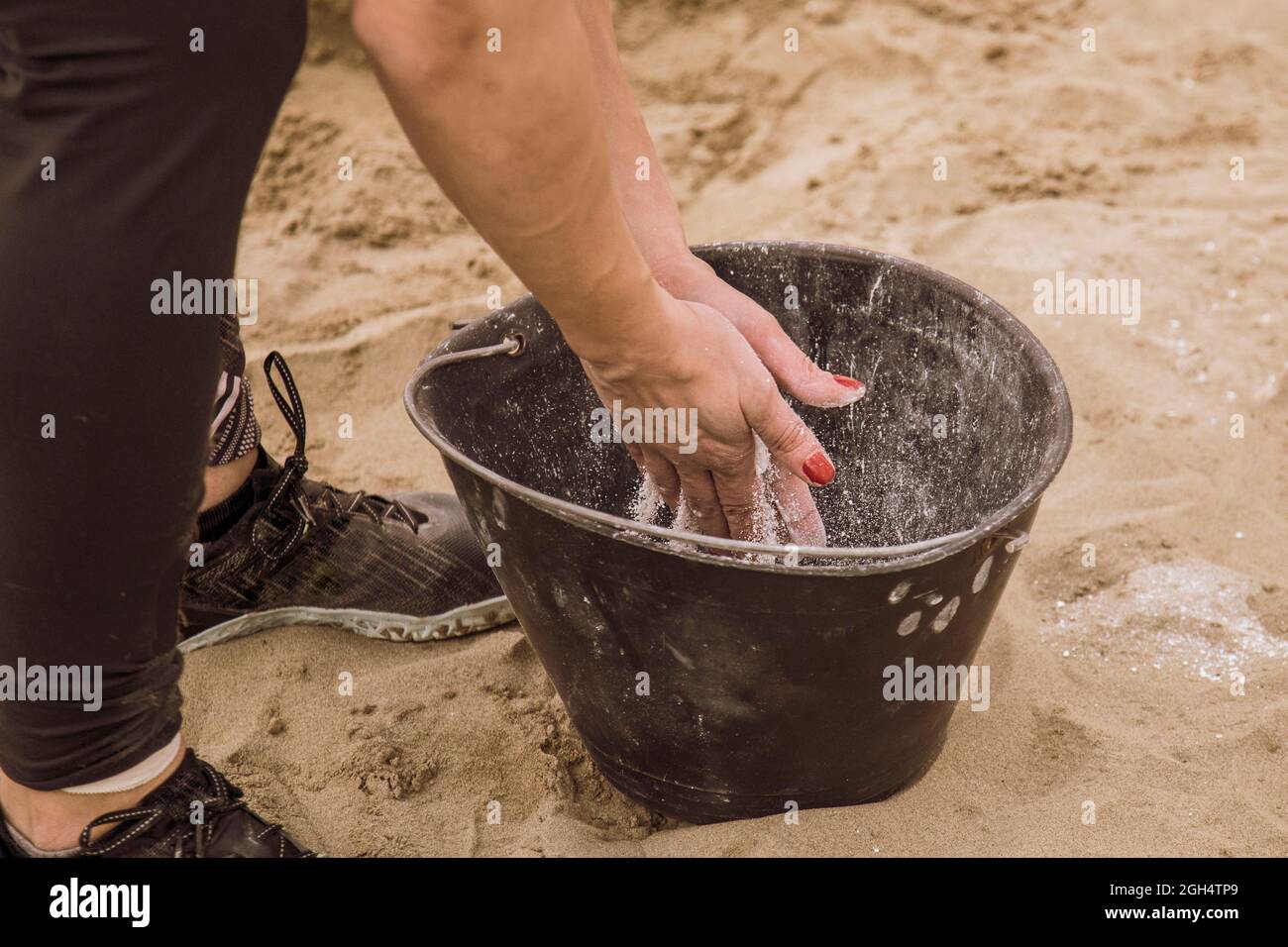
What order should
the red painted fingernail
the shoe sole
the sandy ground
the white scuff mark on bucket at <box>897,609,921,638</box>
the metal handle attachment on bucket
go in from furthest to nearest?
the shoe sole < the sandy ground < the red painted fingernail < the white scuff mark on bucket at <box>897,609,921,638</box> < the metal handle attachment on bucket

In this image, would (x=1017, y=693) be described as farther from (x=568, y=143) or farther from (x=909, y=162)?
(x=909, y=162)

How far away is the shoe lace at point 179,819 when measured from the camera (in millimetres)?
1158

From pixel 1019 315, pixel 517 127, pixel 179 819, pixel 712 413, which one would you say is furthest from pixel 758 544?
pixel 1019 315

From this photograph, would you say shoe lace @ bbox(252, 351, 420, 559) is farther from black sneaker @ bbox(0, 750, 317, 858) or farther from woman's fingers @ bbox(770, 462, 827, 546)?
woman's fingers @ bbox(770, 462, 827, 546)

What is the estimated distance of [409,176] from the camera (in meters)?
2.72

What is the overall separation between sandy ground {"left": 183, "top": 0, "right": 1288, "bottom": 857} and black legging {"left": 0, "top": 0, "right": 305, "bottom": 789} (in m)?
0.55

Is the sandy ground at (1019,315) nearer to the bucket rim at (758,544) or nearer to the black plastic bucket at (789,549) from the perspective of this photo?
the black plastic bucket at (789,549)

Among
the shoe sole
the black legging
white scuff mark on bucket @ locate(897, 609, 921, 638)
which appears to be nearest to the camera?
the black legging

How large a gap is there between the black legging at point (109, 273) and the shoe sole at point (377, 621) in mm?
668

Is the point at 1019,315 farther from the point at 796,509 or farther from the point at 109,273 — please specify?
the point at 109,273

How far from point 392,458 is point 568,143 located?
1237mm

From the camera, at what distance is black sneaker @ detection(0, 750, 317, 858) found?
3.82 ft

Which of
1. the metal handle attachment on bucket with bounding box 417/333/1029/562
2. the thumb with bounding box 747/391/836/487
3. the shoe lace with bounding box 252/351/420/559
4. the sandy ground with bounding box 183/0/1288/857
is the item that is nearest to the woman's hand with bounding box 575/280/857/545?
the thumb with bounding box 747/391/836/487

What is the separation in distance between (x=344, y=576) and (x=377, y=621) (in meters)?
0.08
